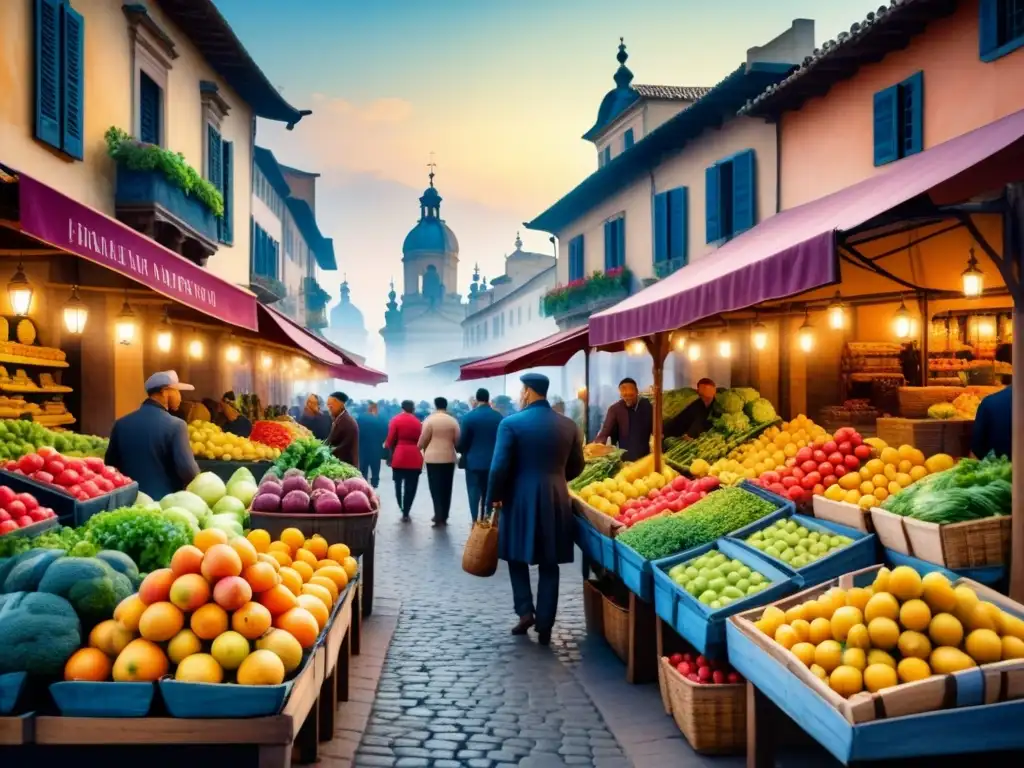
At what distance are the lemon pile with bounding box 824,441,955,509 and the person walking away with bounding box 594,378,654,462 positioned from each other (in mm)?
5016

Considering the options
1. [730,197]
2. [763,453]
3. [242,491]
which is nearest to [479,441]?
[763,453]

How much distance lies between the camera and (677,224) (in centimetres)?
2039

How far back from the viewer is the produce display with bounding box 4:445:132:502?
6.85m

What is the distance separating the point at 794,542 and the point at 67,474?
534 cm

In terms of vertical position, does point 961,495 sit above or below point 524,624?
above

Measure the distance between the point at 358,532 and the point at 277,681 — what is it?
11.8ft

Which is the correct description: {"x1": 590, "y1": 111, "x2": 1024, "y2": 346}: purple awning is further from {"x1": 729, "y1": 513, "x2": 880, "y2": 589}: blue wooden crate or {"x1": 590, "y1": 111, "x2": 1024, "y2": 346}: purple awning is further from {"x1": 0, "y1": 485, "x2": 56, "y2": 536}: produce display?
{"x1": 0, "y1": 485, "x2": 56, "y2": 536}: produce display

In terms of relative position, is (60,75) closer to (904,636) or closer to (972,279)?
(972,279)

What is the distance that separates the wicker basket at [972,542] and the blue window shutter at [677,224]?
1554 cm

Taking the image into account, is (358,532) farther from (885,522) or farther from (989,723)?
(989,723)

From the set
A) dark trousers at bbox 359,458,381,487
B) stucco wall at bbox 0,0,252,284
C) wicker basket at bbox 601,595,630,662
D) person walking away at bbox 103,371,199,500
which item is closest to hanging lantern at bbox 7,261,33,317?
person walking away at bbox 103,371,199,500

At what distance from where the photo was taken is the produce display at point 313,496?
7.00 metres

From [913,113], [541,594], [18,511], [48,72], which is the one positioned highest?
[48,72]

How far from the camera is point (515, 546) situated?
7.51 meters
